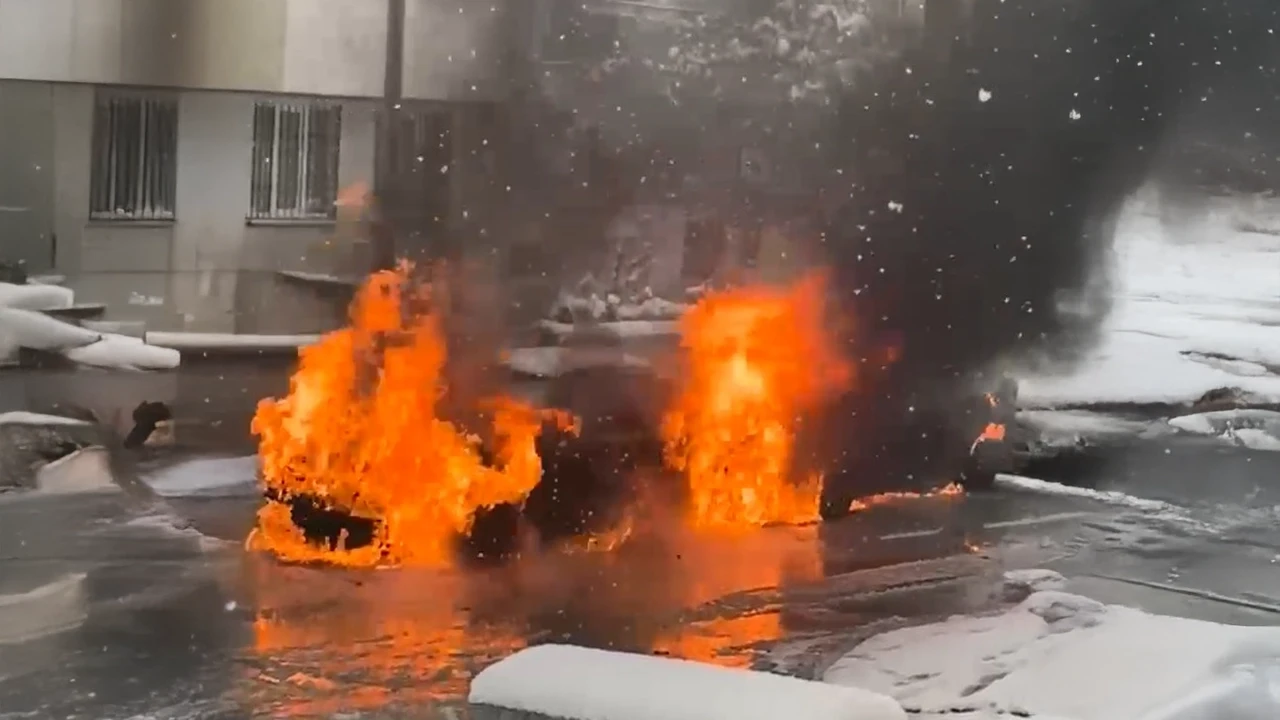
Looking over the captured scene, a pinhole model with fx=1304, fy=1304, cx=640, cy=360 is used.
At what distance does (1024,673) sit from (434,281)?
1.73 m

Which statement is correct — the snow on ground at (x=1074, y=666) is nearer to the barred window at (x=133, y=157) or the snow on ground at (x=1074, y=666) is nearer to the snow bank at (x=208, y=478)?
the snow bank at (x=208, y=478)

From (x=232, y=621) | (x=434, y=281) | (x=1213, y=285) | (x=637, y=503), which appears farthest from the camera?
(x=1213, y=285)

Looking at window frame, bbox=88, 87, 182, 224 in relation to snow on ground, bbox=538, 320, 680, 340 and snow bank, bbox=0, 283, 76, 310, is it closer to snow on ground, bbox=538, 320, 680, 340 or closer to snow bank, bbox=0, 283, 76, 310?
snow bank, bbox=0, 283, 76, 310

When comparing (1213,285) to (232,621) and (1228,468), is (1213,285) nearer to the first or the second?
(1228,468)

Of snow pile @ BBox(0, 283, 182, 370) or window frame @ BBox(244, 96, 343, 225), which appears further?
window frame @ BBox(244, 96, 343, 225)

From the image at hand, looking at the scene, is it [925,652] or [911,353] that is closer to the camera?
[925,652]

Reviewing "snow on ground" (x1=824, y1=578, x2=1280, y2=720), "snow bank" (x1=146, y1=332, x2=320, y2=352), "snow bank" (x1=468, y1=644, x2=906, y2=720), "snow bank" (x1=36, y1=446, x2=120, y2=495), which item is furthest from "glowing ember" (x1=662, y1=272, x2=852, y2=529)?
"snow bank" (x1=36, y1=446, x2=120, y2=495)

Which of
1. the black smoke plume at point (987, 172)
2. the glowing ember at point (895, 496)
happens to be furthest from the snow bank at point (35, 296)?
the glowing ember at point (895, 496)

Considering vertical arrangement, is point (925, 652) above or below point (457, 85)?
below

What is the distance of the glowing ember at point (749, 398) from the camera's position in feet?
11.0

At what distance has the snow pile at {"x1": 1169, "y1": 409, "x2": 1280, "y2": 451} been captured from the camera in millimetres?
3584

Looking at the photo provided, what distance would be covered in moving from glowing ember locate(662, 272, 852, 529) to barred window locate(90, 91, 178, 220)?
129 cm

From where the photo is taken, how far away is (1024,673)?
3.22 m

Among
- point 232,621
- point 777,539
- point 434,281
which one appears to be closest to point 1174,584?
point 777,539
